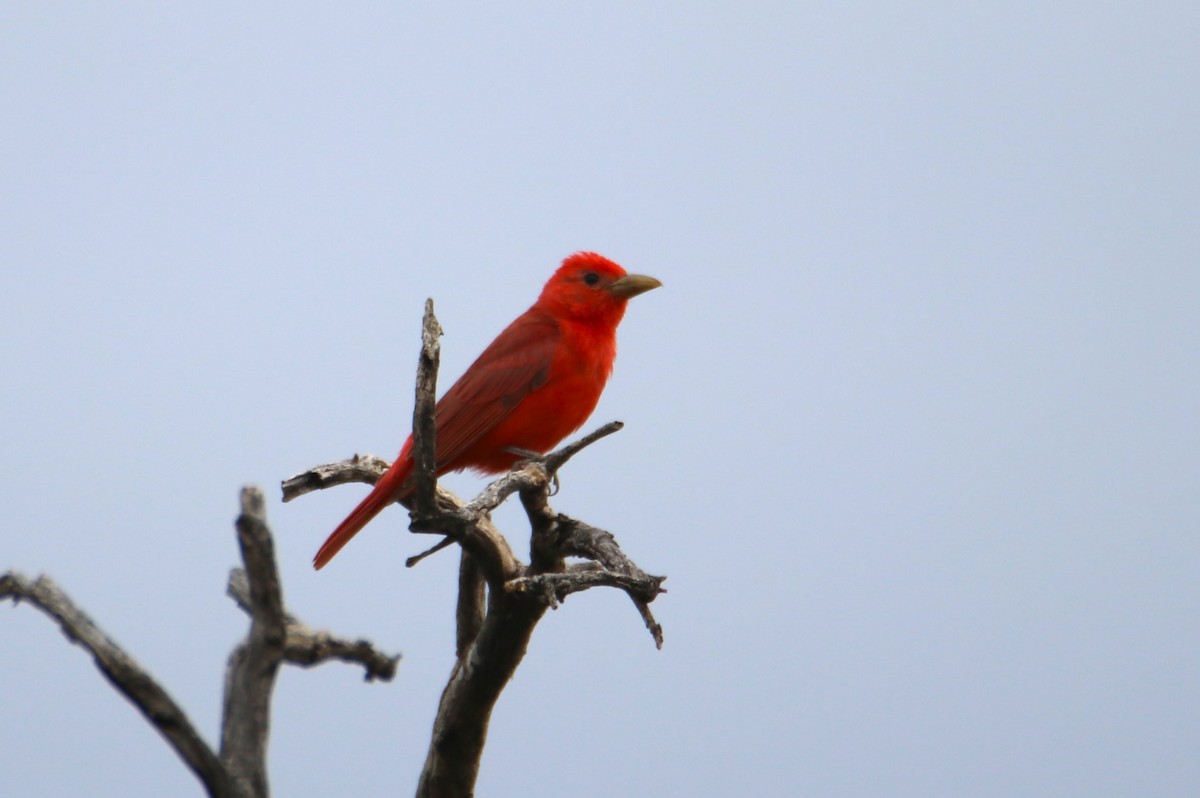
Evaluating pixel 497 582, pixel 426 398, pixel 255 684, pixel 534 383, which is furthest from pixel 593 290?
pixel 255 684

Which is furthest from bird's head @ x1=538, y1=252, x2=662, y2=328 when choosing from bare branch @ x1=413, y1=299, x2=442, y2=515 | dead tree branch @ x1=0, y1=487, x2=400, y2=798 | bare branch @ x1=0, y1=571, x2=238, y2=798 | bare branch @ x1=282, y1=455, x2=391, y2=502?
bare branch @ x1=0, y1=571, x2=238, y2=798

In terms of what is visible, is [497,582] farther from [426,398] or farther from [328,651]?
[328,651]

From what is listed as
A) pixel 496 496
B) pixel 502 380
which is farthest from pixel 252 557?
pixel 502 380

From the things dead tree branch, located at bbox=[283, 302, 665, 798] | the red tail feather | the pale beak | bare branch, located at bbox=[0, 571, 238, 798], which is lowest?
bare branch, located at bbox=[0, 571, 238, 798]

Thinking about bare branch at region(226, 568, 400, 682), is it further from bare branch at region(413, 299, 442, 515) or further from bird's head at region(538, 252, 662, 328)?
bird's head at region(538, 252, 662, 328)

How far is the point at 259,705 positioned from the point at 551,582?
147 centimetres

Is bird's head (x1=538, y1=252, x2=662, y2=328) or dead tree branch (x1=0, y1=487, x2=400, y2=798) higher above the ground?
bird's head (x1=538, y1=252, x2=662, y2=328)

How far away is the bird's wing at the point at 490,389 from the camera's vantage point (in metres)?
5.84

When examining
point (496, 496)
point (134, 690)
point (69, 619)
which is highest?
point (496, 496)

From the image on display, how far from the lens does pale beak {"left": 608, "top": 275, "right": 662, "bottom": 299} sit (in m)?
6.49

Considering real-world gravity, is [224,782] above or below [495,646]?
below

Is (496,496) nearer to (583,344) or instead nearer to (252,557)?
(252,557)

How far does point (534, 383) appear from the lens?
19.5 feet

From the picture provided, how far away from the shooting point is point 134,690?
2.65m
